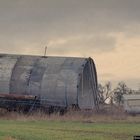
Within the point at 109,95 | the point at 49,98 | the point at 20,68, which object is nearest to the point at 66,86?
the point at 49,98

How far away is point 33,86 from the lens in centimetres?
4662

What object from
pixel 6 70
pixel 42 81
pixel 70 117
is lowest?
pixel 70 117

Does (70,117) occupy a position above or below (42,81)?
below

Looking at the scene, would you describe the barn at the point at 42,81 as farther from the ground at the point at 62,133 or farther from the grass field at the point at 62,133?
the grass field at the point at 62,133

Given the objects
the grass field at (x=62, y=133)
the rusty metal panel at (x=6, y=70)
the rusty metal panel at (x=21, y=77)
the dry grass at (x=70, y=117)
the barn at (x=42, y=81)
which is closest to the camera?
the grass field at (x=62, y=133)

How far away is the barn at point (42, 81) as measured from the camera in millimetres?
45531

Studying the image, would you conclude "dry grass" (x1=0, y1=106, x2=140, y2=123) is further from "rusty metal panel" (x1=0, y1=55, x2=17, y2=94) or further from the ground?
the ground

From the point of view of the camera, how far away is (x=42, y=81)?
4672 centimetres

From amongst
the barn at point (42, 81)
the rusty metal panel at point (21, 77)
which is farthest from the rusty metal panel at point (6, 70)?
the rusty metal panel at point (21, 77)

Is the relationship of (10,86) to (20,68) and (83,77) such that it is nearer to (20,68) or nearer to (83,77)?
(20,68)

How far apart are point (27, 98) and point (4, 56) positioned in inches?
247

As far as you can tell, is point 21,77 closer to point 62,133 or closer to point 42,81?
point 42,81

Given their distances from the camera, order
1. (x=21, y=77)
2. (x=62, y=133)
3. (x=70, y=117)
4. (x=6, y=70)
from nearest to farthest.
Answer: (x=62, y=133) < (x=70, y=117) < (x=21, y=77) < (x=6, y=70)

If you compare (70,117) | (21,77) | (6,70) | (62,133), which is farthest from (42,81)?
(62,133)
